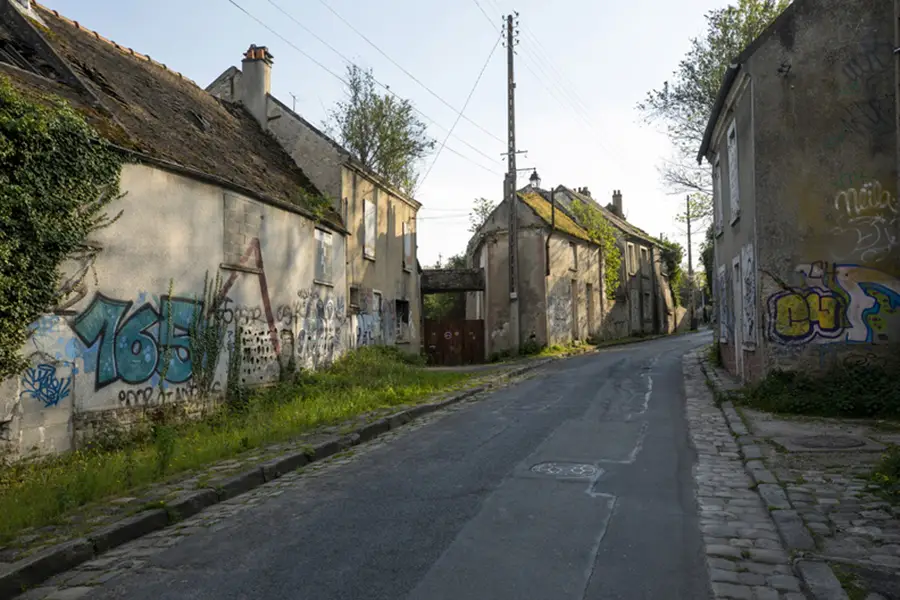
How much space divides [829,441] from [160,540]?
7531 mm

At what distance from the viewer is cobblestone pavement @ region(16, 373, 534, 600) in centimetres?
445

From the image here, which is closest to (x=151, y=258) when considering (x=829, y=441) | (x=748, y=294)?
(x=829, y=441)

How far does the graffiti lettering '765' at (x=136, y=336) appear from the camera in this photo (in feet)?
30.4

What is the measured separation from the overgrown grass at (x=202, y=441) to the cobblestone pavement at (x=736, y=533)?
16.8 feet

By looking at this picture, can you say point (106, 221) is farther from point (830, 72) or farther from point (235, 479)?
point (830, 72)

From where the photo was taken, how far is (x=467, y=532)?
5.22 metres

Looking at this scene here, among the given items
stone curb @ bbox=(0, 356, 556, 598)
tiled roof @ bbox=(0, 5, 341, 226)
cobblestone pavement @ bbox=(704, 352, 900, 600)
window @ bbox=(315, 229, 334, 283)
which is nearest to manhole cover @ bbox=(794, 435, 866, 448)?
cobblestone pavement @ bbox=(704, 352, 900, 600)

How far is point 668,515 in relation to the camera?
5.66 meters

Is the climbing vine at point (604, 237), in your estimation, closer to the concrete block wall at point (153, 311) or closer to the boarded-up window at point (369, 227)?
the boarded-up window at point (369, 227)

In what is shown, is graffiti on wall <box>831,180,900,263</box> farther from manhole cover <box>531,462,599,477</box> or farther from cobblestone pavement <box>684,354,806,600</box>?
manhole cover <box>531,462,599,477</box>

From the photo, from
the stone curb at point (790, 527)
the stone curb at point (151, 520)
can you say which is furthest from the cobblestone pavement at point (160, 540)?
the stone curb at point (790, 527)

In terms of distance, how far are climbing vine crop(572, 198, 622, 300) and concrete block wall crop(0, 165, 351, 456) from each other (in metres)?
26.1

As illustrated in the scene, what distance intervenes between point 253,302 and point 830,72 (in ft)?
36.7

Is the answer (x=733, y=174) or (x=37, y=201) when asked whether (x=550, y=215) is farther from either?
(x=37, y=201)
